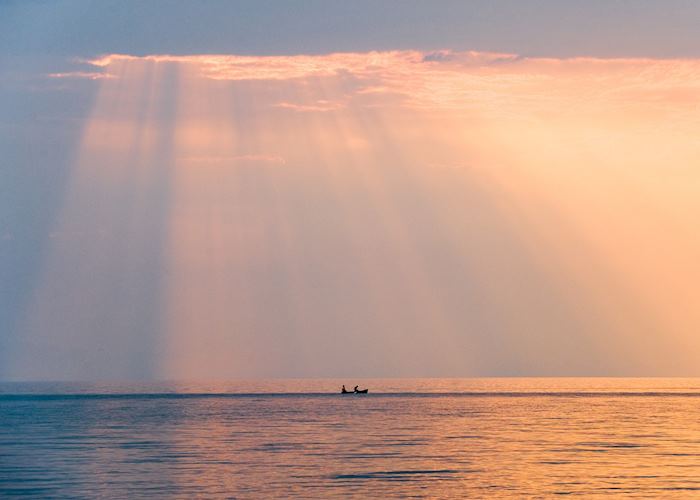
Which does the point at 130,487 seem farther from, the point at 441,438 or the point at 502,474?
the point at 441,438

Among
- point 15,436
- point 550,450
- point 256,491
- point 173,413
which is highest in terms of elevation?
point 173,413

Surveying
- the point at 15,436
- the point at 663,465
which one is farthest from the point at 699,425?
the point at 15,436

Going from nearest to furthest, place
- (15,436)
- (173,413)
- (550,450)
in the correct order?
(550,450), (15,436), (173,413)

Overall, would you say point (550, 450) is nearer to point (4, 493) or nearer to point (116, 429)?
point (4, 493)

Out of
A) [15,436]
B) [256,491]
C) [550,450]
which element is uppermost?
[15,436]

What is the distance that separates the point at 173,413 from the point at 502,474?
277 ft

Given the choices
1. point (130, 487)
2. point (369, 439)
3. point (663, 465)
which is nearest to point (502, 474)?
point (663, 465)

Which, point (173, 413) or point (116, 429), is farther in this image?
point (173, 413)

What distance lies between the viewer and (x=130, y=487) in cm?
5519

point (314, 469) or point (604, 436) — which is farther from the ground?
point (604, 436)

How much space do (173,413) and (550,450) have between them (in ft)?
241

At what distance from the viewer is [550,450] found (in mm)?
75375

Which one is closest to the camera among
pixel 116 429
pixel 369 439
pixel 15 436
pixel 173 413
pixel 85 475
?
pixel 85 475

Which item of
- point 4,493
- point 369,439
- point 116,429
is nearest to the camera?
point 4,493
